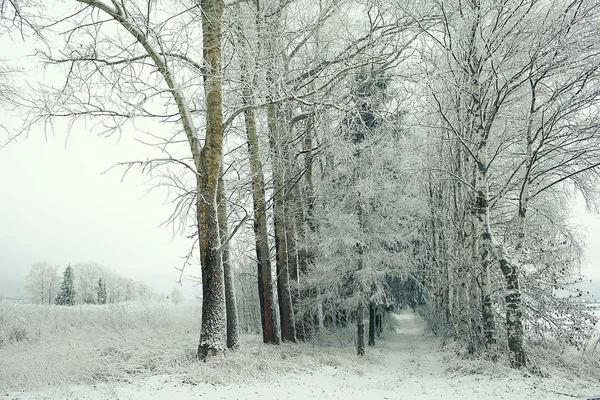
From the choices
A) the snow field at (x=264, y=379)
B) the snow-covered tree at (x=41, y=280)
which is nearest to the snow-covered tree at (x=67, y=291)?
the snow-covered tree at (x=41, y=280)

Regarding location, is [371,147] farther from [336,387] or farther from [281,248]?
[336,387]

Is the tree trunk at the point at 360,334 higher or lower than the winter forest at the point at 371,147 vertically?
lower

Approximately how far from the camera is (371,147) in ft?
41.7

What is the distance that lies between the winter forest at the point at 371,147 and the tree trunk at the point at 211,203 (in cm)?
3

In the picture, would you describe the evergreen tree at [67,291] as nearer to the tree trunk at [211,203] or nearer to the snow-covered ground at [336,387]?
the tree trunk at [211,203]

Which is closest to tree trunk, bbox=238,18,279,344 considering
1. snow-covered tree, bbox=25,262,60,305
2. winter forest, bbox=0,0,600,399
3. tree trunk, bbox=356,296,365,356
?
winter forest, bbox=0,0,600,399

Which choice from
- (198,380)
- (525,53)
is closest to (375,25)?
(525,53)

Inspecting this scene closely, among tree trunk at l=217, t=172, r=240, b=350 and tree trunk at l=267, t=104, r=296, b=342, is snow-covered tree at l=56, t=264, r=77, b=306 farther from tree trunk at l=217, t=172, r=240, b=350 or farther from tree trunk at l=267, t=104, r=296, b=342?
tree trunk at l=217, t=172, r=240, b=350

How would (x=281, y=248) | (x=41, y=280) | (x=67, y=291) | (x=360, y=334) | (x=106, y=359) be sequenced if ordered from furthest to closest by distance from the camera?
1. (x=41, y=280)
2. (x=67, y=291)
3. (x=360, y=334)
4. (x=281, y=248)
5. (x=106, y=359)

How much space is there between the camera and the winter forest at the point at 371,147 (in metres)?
7.40

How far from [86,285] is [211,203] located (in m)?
58.0

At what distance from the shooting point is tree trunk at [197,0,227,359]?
7.06m

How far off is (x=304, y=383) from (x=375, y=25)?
284 inches

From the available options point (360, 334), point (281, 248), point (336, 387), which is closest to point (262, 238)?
point (281, 248)
